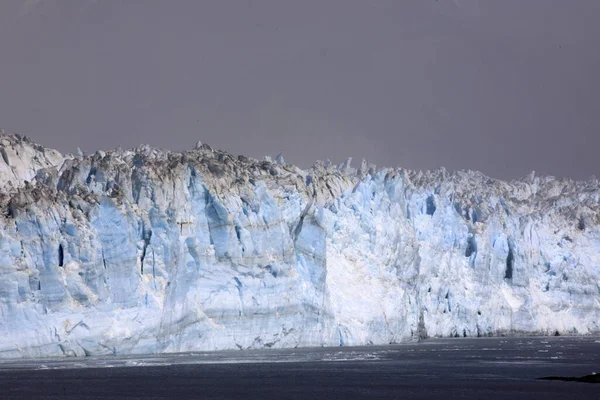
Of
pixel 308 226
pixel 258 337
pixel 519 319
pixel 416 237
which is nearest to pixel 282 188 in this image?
pixel 308 226

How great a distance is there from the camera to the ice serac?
3809 cm

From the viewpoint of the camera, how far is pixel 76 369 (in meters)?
35.4

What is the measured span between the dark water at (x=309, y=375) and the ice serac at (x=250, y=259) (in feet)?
4.46

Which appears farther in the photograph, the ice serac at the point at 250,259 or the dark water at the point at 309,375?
the ice serac at the point at 250,259

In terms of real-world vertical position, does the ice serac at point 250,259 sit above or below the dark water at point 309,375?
above

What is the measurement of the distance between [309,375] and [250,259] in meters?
8.91

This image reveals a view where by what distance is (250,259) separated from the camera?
143 ft

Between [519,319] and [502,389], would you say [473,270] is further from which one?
[502,389]

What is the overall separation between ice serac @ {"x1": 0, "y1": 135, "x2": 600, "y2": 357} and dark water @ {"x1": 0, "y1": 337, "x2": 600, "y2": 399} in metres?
1.36

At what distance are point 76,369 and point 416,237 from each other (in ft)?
82.2

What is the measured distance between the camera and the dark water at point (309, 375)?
30.6m

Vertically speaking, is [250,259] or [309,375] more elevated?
[250,259]

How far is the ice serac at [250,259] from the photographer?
125 ft

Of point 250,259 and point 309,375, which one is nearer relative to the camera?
point 309,375
